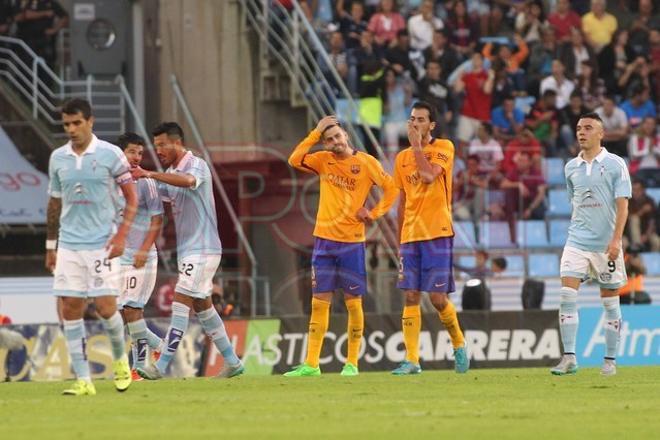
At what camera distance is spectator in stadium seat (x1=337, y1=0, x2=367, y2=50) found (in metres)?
30.6

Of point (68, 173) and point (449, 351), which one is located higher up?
point (68, 173)

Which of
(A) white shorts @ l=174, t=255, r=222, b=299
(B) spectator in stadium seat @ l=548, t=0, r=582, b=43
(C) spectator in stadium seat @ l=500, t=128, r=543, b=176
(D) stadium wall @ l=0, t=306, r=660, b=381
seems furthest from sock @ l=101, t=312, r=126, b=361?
(B) spectator in stadium seat @ l=548, t=0, r=582, b=43

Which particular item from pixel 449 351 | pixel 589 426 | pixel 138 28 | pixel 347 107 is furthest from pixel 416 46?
pixel 589 426


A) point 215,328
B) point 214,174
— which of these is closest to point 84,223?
point 215,328

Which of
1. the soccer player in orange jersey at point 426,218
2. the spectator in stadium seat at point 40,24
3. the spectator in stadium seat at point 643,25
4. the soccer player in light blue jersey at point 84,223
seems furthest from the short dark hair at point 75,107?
the spectator in stadium seat at point 643,25

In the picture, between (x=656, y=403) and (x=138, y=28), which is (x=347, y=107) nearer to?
(x=138, y=28)

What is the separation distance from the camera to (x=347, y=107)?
29.5m

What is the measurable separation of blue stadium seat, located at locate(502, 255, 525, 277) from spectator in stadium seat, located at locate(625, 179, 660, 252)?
7.57 feet

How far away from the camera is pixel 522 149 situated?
28391mm

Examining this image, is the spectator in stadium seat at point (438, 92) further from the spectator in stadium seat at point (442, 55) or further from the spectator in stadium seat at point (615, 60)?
the spectator in stadium seat at point (615, 60)

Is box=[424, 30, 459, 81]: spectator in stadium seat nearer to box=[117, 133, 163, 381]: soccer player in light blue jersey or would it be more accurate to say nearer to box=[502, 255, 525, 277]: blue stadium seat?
box=[502, 255, 525, 277]: blue stadium seat

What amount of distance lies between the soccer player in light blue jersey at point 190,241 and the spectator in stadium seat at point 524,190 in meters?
10.9

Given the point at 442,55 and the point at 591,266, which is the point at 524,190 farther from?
the point at 591,266

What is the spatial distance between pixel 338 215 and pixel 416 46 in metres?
13.3
